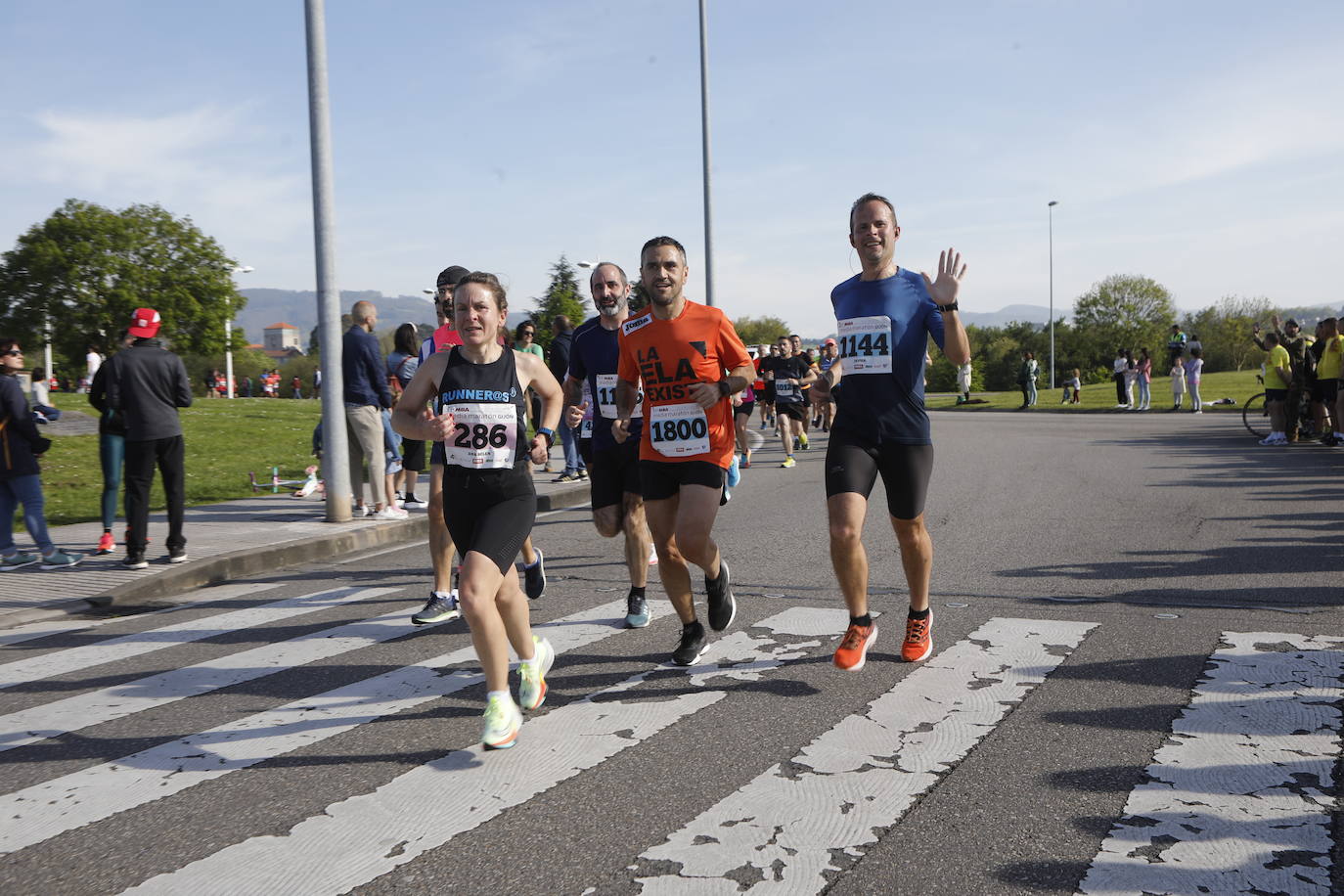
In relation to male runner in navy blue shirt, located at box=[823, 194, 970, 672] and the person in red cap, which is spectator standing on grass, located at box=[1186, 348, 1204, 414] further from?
the person in red cap

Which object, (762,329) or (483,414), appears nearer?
(483,414)

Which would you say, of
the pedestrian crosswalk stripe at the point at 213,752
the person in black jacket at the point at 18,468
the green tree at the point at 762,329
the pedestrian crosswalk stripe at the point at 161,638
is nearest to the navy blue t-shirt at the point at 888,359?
the pedestrian crosswalk stripe at the point at 213,752

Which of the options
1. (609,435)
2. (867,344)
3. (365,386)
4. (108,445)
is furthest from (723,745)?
(365,386)

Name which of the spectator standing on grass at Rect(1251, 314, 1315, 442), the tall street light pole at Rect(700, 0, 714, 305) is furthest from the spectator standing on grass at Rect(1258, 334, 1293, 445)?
the tall street light pole at Rect(700, 0, 714, 305)

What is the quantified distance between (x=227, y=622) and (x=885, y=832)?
4845mm

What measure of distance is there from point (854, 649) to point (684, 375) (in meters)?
1.55

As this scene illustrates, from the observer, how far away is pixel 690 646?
5.29 m

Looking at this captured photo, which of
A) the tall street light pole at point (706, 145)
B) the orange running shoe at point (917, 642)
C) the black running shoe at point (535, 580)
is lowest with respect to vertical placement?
the orange running shoe at point (917, 642)

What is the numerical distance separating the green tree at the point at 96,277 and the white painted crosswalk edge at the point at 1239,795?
50.1 meters

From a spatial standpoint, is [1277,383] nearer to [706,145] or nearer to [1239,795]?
[706,145]

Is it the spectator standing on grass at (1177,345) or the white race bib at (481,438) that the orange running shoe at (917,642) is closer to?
the white race bib at (481,438)

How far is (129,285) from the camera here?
49.0 m

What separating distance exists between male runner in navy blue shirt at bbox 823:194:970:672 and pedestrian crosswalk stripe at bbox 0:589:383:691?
3.70 meters

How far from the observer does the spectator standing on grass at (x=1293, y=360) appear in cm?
1691
